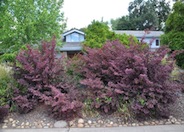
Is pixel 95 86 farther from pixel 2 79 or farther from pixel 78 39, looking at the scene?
pixel 78 39

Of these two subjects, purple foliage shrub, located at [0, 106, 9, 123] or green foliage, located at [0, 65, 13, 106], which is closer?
purple foliage shrub, located at [0, 106, 9, 123]

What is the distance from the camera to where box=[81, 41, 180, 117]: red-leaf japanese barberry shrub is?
3.89 m

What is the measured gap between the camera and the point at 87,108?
13.6ft

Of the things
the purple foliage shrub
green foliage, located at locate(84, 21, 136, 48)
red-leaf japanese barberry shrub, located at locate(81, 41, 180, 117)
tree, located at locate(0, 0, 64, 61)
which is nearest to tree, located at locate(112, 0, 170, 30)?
green foliage, located at locate(84, 21, 136, 48)

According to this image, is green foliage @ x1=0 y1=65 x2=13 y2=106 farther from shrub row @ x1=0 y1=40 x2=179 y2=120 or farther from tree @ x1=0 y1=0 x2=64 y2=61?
tree @ x1=0 y1=0 x2=64 y2=61

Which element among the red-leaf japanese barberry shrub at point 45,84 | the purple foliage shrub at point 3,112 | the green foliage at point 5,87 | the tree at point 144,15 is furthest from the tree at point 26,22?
the tree at point 144,15

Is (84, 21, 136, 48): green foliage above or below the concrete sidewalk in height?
above

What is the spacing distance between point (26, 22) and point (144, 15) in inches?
1024

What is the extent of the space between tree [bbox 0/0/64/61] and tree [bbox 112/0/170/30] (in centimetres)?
2177

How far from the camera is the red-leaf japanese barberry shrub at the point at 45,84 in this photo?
3.95m

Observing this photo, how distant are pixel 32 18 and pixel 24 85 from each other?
6.65m

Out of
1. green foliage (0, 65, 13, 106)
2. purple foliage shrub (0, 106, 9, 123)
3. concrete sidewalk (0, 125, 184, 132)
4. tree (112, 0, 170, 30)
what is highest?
tree (112, 0, 170, 30)

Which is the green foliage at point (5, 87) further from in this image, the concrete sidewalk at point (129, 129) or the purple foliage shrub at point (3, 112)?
the concrete sidewalk at point (129, 129)

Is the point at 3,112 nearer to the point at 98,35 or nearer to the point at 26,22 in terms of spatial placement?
the point at 26,22
